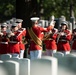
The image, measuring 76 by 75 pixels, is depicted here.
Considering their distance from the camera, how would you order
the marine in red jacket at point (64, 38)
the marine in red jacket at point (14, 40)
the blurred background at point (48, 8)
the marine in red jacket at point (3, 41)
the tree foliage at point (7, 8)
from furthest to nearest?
1. the tree foliage at point (7, 8)
2. the blurred background at point (48, 8)
3. the marine in red jacket at point (64, 38)
4. the marine in red jacket at point (3, 41)
5. the marine in red jacket at point (14, 40)

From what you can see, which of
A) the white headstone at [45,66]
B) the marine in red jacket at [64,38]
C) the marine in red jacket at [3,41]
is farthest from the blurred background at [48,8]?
the white headstone at [45,66]

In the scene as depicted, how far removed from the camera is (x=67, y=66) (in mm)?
7070

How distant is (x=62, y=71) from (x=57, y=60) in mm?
169

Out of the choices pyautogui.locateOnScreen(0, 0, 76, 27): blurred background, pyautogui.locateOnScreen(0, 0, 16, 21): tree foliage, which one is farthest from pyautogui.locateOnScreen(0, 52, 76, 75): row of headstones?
pyautogui.locateOnScreen(0, 0, 16, 21): tree foliage

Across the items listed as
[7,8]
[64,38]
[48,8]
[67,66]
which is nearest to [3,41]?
[64,38]

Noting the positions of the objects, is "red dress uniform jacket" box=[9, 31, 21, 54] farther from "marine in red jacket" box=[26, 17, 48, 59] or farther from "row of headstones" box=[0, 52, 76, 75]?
"row of headstones" box=[0, 52, 76, 75]

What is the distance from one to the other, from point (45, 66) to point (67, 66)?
339mm

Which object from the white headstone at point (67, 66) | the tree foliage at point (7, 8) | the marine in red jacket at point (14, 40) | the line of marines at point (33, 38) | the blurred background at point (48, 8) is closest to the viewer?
the white headstone at point (67, 66)

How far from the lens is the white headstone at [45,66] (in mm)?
6875

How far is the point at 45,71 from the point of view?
6945 mm

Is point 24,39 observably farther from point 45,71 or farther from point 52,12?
point 52,12

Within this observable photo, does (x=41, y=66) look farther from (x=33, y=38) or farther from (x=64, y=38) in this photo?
(x=64, y=38)

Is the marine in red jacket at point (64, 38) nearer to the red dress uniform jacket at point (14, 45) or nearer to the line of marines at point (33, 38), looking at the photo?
the line of marines at point (33, 38)

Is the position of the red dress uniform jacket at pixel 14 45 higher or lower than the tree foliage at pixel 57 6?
lower
